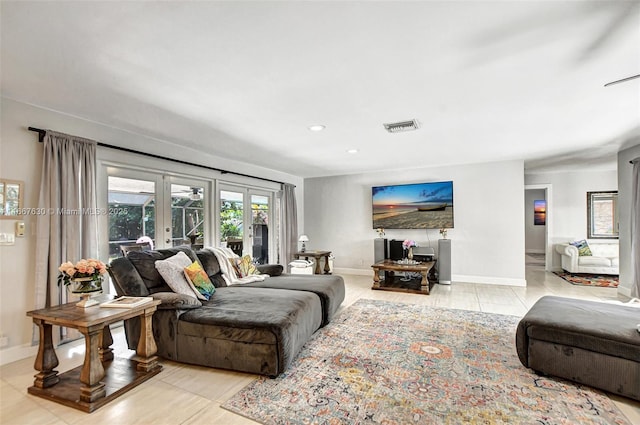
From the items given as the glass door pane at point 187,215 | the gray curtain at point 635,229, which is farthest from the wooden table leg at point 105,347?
the gray curtain at point 635,229

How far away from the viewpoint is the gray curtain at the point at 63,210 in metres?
2.80

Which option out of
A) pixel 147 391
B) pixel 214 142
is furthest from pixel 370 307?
pixel 214 142

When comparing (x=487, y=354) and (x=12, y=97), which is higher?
(x=12, y=97)

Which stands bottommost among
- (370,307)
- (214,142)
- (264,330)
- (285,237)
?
(370,307)

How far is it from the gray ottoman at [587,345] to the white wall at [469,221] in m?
3.11

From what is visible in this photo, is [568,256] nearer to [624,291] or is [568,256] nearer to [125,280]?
[624,291]

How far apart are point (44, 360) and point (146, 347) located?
0.67 meters

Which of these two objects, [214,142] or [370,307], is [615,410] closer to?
[370,307]

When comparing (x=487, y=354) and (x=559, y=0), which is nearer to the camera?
(x=559, y=0)

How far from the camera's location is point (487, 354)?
2723 mm

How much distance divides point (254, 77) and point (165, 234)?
9.09 feet

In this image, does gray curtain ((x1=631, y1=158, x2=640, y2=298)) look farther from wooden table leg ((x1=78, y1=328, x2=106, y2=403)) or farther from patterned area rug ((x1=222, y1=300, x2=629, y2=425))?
wooden table leg ((x1=78, y1=328, x2=106, y2=403))

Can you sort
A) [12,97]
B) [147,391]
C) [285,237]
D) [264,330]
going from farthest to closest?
[285,237] → [12,97] → [264,330] → [147,391]

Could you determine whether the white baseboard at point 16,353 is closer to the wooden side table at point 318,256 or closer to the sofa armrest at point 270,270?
the sofa armrest at point 270,270
